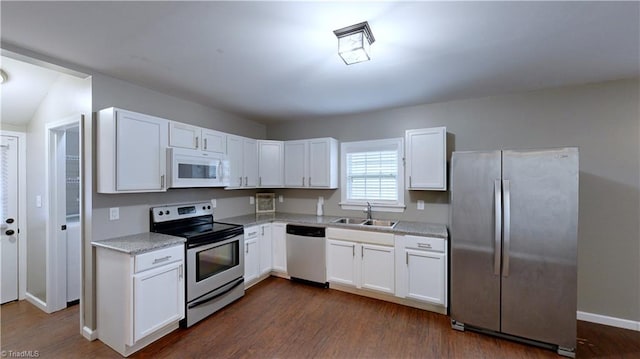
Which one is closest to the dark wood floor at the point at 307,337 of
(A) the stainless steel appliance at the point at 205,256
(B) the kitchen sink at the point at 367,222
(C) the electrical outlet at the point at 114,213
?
(A) the stainless steel appliance at the point at 205,256

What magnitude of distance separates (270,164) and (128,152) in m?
2.05

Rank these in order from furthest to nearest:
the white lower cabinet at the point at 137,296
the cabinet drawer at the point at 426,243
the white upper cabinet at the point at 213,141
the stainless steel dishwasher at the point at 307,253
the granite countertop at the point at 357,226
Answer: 1. the stainless steel dishwasher at the point at 307,253
2. the white upper cabinet at the point at 213,141
3. the granite countertop at the point at 357,226
4. the cabinet drawer at the point at 426,243
5. the white lower cabinet at the point at 137,296

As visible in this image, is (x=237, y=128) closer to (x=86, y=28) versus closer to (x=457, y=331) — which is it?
(x=86, y=28)

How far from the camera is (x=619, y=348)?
233cm

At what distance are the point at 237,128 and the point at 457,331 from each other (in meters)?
3.92

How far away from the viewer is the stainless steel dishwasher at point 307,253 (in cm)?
357

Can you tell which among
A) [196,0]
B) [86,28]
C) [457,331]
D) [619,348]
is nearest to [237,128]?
[86,28]

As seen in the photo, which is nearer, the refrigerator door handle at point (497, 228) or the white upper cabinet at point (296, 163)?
the refrigerator door handle at point (497, 228)

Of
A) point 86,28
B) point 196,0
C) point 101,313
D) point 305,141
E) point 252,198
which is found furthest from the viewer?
point 252,198

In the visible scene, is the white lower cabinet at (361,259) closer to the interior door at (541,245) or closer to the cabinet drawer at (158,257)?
the interior door at (541,245)

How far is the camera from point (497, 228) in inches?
96.6

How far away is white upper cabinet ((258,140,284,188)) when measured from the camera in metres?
4.19

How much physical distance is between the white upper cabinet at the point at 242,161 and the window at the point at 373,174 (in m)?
1.40

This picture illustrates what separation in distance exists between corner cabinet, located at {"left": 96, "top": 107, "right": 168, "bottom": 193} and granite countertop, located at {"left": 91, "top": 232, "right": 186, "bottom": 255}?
470 millimetres
